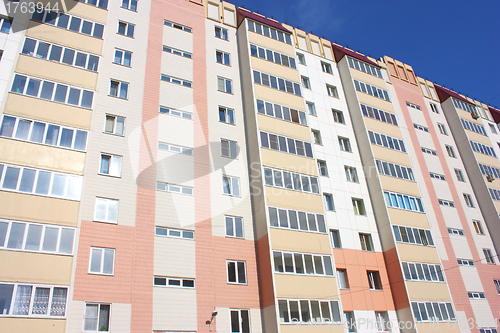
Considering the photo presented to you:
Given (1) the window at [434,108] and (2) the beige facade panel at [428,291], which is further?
(1) the window at [434,108]

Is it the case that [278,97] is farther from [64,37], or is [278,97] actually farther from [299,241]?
[64,37]

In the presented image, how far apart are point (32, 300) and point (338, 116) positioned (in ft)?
95.8

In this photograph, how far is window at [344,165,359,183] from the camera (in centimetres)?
3224

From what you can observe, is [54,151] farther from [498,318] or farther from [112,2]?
[498,318]

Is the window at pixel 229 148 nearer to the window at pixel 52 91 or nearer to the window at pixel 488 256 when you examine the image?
the window at pixel 52 91

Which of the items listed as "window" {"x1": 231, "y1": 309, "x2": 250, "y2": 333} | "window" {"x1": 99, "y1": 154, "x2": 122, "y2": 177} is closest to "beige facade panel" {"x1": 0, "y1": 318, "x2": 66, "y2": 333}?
"window" {"x1": 99, "y1": 154, "x2": 122, "y2": 177}

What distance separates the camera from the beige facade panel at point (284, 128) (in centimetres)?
2908

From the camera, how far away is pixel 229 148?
28328 millimetres

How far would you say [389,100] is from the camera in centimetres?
3869

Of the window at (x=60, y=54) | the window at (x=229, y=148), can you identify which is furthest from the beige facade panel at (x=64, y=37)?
the window at (x=229, y=148)

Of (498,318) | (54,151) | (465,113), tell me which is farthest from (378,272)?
(465,113)

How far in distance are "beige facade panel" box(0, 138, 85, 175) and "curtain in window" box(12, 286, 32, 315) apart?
6723 millimetres

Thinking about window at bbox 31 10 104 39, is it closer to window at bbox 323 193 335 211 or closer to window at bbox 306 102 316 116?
window at bbox 306 102 316 116

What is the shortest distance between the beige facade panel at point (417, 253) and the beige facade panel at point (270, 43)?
2017 centimetres
